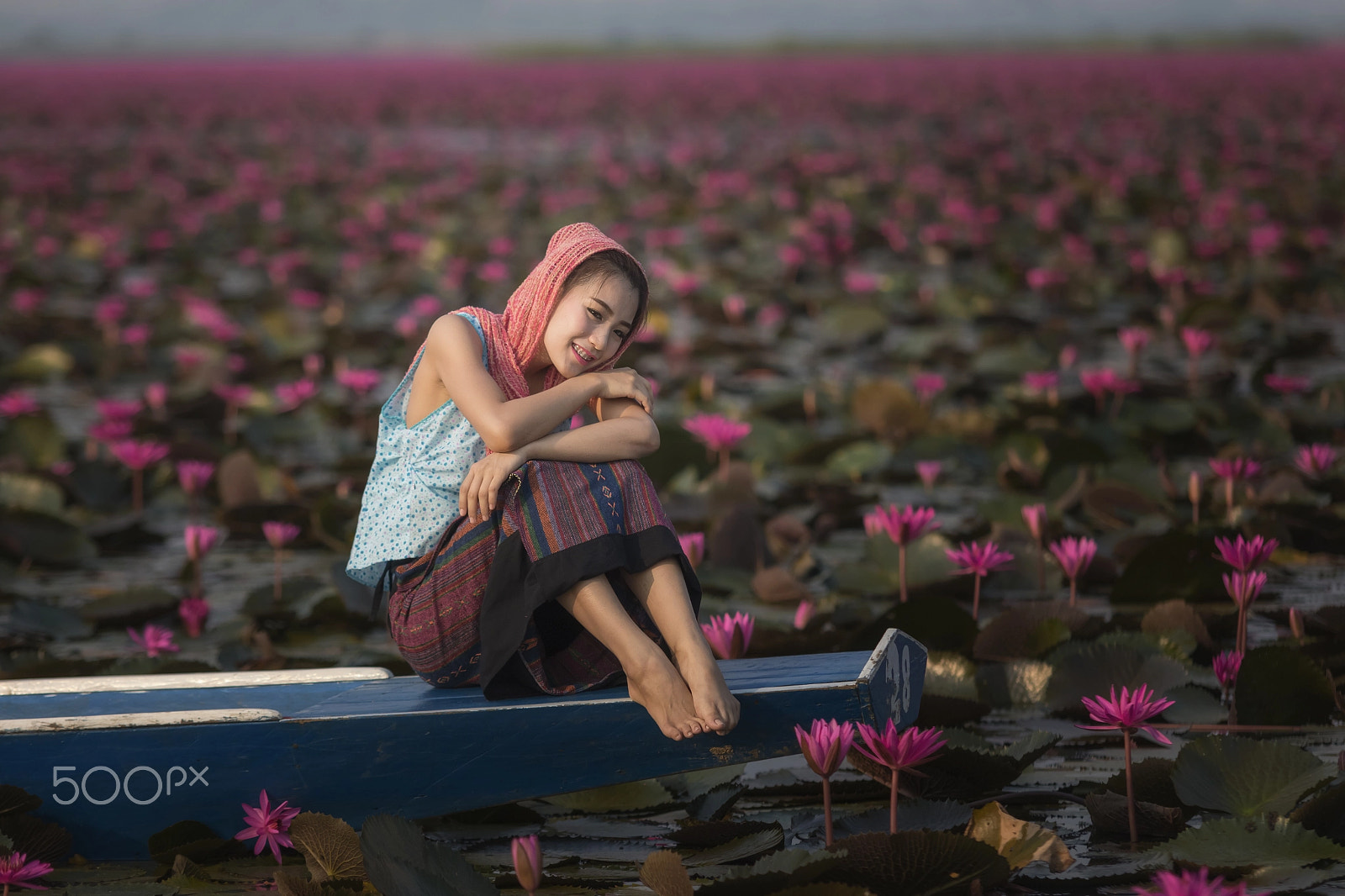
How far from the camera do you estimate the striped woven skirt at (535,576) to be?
7.29 ft

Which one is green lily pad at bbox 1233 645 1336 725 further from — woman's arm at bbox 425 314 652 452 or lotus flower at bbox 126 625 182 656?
lotus flower at bbox 126 625 182 656

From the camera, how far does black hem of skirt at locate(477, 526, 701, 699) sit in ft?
7.22

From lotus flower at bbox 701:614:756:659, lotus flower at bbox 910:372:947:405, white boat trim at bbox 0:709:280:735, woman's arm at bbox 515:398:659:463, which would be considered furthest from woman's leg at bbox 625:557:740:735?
lotus flower at bbox 910:372:947:405

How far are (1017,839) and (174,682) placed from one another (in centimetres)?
143

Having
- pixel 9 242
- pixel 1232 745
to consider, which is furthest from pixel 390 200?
pixel 1232 745

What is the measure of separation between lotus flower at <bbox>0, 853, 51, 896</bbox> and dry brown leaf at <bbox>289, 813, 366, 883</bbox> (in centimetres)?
33

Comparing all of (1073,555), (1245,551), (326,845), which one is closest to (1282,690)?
(1245,551)

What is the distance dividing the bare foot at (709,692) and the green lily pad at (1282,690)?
893mm

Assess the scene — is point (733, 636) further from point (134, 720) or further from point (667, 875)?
point (134, 720)

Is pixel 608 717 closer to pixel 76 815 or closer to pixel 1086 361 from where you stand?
pixel 76 815

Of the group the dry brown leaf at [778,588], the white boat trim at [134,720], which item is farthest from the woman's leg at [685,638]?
the dry brown leaf at [778,588]

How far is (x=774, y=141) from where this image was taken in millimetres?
17344

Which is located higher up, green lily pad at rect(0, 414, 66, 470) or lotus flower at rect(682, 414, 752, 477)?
lotus flower at rect(682, 414, 752, 477)

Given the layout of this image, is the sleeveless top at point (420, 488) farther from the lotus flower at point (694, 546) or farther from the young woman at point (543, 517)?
the lotus flower at point (694, 546)
